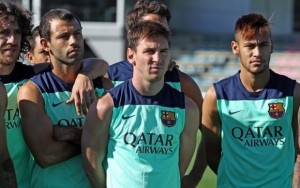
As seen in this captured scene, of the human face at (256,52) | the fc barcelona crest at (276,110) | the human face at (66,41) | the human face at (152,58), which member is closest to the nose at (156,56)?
the human face at (152,58)

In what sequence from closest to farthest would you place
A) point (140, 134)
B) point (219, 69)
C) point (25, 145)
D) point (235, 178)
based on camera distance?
point (140, 134)
point (25, 145)
point (235, 178)
point (219, 69)

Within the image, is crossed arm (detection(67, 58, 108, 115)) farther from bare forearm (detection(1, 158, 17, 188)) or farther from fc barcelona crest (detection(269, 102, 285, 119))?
fc barcelona crest (detection(269, 102, 285, 119))

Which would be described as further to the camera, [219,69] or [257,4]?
[257,4]

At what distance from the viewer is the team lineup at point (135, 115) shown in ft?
14.1

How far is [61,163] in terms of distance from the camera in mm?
4555

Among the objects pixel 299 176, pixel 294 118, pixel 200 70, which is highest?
pixel 294 118

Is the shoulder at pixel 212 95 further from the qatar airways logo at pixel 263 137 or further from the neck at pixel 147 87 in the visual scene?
the neck at pixel 147 87

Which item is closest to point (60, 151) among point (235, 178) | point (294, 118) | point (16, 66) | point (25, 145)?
point (25, 145)

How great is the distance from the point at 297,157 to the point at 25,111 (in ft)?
5.92

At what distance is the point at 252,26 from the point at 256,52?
0.60 ft

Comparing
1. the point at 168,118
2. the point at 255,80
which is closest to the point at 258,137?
the point at 255,80

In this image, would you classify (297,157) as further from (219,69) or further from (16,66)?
(219,69)

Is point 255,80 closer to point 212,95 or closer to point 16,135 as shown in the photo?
point 212,95

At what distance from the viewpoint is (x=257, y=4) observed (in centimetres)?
2555
